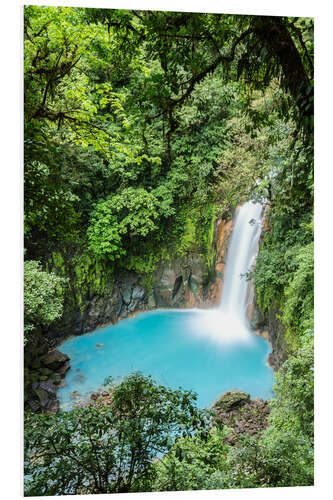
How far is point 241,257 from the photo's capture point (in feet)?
11.6

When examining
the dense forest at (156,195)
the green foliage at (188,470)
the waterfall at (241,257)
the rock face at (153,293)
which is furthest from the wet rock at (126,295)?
the green foliage at (188,470)

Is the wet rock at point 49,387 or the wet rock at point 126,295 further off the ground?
the wet rock at point 126,295

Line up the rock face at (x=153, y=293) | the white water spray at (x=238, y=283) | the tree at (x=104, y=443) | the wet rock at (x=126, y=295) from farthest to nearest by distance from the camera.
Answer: the white water spray at (x=238, y=283) → the wet rock at (x=126, y=295) → the rock face at (x=153, y=293) → the tree at (x=104, y=443)

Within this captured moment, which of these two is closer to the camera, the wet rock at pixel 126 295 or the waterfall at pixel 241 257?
the wet rock at pixel 126 295

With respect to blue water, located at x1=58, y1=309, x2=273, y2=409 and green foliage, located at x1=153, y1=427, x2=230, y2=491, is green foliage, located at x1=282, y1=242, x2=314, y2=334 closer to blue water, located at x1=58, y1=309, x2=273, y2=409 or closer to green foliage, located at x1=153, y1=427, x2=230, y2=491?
blue water, located at x1=58, y1=309, x2=273, y2=409

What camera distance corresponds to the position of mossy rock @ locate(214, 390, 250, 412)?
105 inches

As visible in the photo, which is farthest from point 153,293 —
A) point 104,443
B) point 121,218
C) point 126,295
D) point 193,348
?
point 104,443

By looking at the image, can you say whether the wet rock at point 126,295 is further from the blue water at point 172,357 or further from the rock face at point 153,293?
the blue water at point 172,357

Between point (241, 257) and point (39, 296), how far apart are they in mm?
1938

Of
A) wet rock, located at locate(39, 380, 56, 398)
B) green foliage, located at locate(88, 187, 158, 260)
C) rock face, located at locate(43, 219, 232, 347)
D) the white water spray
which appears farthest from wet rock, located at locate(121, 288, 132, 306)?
wet rock, located at locate(39, 380, 56, 398)

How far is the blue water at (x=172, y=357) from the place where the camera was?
8.65ft

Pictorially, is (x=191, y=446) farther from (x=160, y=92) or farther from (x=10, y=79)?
(x=10, y=79)

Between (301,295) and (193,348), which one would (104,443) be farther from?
(301,295)
